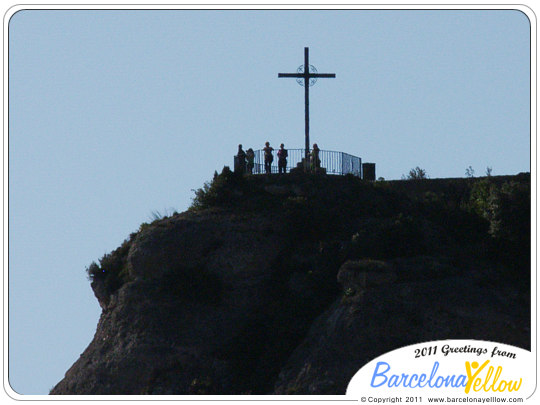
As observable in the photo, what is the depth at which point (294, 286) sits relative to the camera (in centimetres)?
5212

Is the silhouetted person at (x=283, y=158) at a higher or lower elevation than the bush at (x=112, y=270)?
higher

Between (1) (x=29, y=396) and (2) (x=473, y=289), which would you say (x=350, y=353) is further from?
(1) (x=29, y=396)

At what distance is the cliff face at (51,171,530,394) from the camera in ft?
156

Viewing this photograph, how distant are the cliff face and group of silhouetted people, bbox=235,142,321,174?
3.25 ft

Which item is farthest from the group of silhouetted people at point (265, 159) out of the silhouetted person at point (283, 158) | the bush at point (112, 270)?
the bush at point (112, 270)

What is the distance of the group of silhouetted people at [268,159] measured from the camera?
5719cm

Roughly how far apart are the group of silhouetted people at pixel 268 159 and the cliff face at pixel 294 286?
0.99m

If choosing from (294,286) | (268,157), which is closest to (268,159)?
(268,157)

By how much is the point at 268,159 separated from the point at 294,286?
701cm

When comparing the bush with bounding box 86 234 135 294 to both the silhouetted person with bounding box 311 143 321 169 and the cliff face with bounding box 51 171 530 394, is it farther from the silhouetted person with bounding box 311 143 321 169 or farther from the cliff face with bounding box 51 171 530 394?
the silhouetted person with bounding box 311 143 321 169

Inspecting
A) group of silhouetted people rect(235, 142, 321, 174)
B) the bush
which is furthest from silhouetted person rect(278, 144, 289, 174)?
the bush

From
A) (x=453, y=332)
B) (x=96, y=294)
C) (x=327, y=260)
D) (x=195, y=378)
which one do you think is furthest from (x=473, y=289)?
(x=96, y=294)

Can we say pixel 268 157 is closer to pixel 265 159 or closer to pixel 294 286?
pixel 265 159

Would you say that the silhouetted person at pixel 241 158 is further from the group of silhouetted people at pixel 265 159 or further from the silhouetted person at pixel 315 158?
the silhouetted person at pixel 315 158
